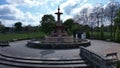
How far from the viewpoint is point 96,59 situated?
40.4ft

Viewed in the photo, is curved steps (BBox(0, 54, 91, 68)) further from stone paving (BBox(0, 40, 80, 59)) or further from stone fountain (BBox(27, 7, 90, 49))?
stone fountain (BBox(27, 7, 90, 49))

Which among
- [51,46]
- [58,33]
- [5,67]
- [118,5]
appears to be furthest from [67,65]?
[118,5]

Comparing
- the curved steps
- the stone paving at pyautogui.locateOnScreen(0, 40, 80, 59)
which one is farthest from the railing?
the stone paving at pyautogui.locateOnScreen(0, 40, 80, 59)

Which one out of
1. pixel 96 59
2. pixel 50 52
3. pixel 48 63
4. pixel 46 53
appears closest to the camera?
pixel 96 59

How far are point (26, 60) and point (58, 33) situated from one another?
1490cm

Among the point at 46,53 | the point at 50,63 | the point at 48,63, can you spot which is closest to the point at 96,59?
the point at 50,63

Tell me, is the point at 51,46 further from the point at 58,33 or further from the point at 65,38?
the point at 58,33

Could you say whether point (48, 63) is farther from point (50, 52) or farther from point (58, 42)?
point (58, 42)

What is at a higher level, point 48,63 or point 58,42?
point 58,42

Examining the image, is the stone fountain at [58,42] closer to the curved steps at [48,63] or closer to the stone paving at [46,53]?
the stone paving at [46,53]

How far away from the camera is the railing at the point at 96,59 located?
32.9ft

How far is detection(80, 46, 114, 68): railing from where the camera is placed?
1003 cm

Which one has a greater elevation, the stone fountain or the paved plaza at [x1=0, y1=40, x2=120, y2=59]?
the stone fountain

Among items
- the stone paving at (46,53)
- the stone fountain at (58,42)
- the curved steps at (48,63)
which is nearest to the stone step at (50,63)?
the curved steps at (48,63)
